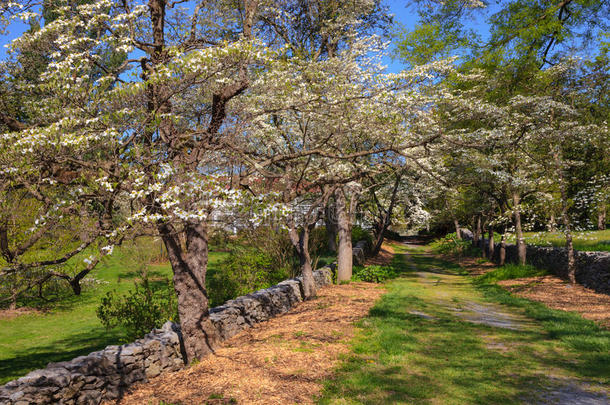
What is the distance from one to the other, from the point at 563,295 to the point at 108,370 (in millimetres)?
13799

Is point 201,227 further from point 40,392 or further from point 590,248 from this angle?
point 590,248

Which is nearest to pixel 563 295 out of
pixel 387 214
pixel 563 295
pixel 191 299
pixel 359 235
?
pixel 563 295

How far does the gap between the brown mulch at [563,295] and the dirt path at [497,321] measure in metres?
1.47

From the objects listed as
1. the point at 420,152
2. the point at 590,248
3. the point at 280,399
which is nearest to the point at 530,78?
the point at 420,152

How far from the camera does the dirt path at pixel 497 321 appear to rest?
224 inches

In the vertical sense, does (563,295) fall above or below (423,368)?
below

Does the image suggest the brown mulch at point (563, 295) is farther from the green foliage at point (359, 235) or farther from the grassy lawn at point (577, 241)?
the green foliage at point (359, 235)

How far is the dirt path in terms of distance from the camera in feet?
18.7

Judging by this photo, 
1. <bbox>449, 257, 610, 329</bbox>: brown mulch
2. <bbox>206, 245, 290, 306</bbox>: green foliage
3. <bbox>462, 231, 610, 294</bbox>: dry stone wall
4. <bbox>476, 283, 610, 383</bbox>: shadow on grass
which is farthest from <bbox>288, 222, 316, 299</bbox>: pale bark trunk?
<bbox>462, 231, 610, 294</bbox>: dry stone wall

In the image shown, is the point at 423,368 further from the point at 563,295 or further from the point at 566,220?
the point at 566,220

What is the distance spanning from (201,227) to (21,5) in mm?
5062

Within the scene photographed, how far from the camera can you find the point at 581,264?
50.5 ft

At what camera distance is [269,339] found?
898 cm

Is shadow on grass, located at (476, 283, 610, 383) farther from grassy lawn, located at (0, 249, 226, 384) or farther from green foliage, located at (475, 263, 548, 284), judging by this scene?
grassy lawn, located at (0, 249, 226, 384)
